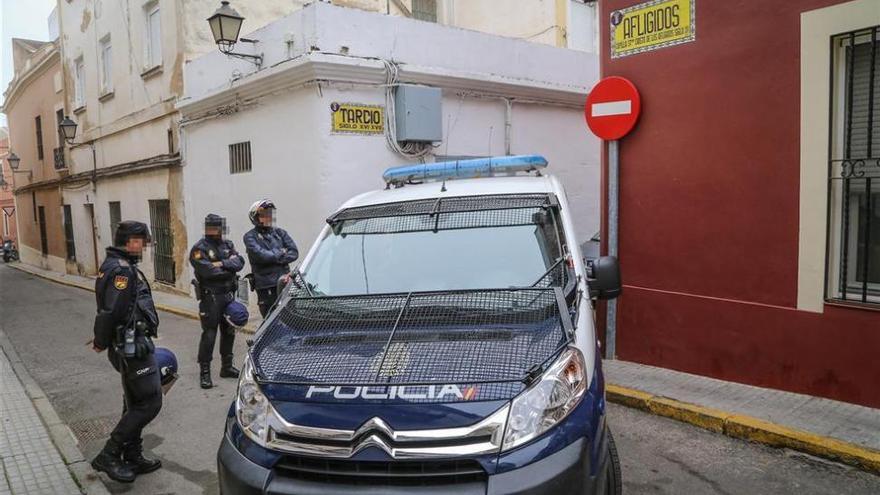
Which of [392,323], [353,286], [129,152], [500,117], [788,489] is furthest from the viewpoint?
[129,152]

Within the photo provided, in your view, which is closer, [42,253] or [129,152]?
[129,152]

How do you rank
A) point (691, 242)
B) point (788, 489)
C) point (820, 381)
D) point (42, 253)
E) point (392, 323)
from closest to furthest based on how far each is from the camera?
point (392, 323) < point (788, 489) < point (820, 381) < point (691, 242) < point (42, 253)

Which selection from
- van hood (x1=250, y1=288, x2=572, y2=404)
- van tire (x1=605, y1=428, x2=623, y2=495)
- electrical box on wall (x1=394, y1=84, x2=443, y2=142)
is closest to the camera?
van hood (x1=250, y1=288, x2=572, y2=404)

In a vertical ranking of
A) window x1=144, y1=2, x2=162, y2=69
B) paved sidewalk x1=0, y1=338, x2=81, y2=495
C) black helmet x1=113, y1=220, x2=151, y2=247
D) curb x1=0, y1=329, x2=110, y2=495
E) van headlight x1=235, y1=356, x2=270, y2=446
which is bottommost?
curb x1=0, y1=329, x2=110, y2=495

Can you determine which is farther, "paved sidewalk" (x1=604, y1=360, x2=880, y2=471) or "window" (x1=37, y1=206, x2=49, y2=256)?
"window" (x1=37, y1=206, x2=49, y2=256)

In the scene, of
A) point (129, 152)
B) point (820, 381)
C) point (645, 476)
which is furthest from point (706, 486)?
point (129, 152)

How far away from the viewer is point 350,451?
92.9 inches

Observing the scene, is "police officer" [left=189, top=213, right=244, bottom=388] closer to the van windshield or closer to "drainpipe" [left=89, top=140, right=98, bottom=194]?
the van windshield

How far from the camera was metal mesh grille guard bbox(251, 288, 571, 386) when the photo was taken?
2502 millimetres

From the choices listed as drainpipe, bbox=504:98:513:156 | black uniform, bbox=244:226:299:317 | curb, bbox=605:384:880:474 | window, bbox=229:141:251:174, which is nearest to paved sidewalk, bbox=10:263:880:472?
curb, bbox=605:384:880:474

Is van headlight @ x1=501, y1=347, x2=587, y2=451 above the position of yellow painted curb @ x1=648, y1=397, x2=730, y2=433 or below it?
above

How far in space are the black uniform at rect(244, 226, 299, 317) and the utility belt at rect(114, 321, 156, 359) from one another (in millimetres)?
2373

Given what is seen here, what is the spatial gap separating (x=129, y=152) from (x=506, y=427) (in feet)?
45.3

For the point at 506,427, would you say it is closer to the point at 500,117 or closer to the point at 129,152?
the point at 500,117
